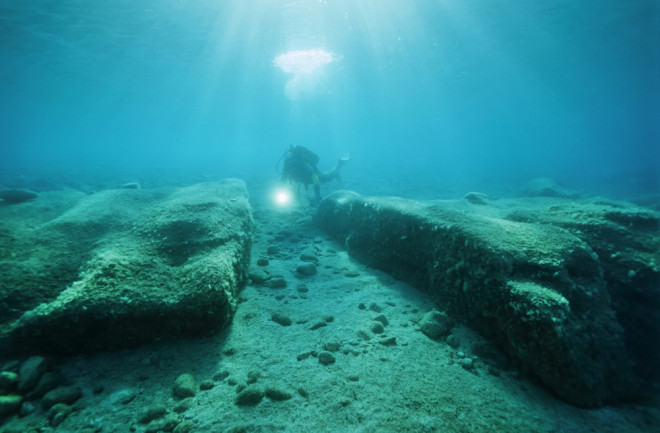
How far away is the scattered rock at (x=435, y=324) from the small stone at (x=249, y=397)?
204 cm

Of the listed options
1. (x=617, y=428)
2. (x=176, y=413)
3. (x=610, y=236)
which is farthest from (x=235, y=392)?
(x=610, y=236)

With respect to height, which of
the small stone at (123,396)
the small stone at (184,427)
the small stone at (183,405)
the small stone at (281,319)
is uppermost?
the small stone at (281,319)

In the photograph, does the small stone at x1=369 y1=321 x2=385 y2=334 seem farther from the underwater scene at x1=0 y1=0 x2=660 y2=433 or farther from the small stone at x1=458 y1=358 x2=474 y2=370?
the small stone at x1=458 y1=358 x2=474 y2=370

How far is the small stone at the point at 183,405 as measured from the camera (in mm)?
2107

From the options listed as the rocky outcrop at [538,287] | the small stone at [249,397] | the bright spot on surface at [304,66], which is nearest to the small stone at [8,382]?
the small stone at [249,397]

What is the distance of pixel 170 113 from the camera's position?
55406mm

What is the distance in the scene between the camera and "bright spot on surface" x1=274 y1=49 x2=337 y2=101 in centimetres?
2637

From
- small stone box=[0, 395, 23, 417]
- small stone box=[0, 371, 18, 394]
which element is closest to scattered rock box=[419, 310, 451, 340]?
small stone box=[0, 395, 23, 417]

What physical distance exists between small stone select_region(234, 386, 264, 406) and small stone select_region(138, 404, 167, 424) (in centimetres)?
56

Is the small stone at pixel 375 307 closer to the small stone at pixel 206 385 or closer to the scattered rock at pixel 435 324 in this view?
the scattered rock at pixel 435 324

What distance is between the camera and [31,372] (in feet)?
7.39

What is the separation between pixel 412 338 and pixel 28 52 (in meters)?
36.5

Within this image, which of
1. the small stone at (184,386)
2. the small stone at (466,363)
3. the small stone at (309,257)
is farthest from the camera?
the small stone at (309,257)

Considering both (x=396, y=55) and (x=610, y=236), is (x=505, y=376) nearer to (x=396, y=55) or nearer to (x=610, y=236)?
(x=610, y=236)
